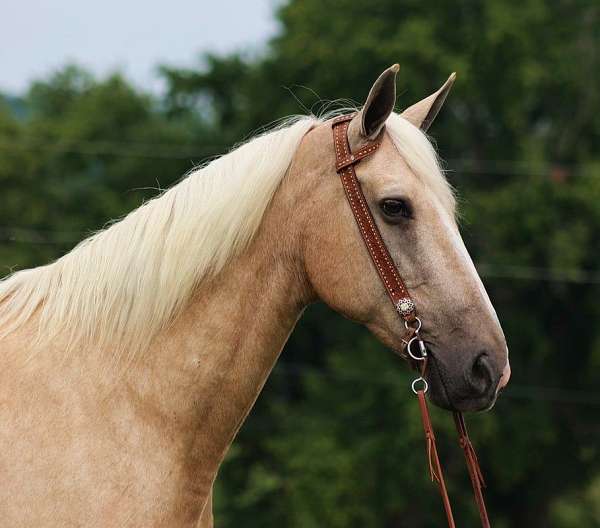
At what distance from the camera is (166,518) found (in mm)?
3164

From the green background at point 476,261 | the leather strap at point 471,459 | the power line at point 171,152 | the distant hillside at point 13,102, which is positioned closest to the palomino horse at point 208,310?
the leather strap at point 471,459

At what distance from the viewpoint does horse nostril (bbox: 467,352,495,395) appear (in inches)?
125

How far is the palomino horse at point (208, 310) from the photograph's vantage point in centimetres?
316

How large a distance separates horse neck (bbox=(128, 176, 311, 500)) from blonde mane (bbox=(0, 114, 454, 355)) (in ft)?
0.22

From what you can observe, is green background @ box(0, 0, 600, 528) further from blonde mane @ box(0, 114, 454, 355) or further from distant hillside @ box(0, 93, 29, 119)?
blonde mane @ box(0, 114, 454, 355)

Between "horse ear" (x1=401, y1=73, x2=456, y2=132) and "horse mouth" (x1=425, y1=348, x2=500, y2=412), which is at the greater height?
"horse ear" (x1=401, y1=73, x2=456, y2=132)

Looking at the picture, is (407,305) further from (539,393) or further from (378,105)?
(539,393)

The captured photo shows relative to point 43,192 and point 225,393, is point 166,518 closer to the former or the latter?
point 225,393

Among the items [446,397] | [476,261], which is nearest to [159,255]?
[446,397]

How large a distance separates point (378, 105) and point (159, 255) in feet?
3.22

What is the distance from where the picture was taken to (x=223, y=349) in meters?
3.33

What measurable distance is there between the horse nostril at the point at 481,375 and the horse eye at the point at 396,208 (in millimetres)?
573

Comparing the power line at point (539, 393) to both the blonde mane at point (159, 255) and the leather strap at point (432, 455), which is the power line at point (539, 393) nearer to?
the leather strap at point (432, 455)

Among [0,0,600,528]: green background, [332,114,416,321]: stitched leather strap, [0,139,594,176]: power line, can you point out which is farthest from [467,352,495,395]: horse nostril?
[0,0,600,528]: green background
